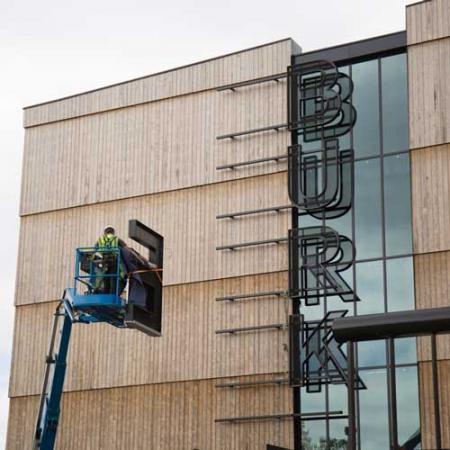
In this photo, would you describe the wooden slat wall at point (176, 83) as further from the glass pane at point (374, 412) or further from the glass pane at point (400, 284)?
the glass pane at point (374, 412)

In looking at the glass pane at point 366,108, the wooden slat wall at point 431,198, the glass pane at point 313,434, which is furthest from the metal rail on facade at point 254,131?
the glass pane at point 313,434

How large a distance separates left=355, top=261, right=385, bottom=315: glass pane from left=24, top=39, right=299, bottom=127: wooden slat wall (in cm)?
787

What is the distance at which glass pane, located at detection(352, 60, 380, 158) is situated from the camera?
3197 cm

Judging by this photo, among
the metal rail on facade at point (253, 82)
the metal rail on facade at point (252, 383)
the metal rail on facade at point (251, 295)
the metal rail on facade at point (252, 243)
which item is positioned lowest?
the metal rail on facade at point (252, 383)

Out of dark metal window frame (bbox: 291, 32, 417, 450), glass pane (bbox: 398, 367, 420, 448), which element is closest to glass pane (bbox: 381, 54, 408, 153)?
dark metal window frame (bbox: 291, 32, 417, 450)

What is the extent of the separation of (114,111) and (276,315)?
35.8 feet

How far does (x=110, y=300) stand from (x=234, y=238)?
10227mm

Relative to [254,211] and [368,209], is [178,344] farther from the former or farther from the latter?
[368,209]

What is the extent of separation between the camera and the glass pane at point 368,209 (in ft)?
102

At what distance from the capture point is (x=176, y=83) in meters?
36.1

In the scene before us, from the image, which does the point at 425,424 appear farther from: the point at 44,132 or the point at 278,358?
the point at 44,132

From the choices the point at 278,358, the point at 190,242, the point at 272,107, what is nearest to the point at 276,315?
the point at 278,358

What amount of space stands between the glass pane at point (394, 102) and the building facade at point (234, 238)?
0.19ft

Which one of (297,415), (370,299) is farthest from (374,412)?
(370,299)
